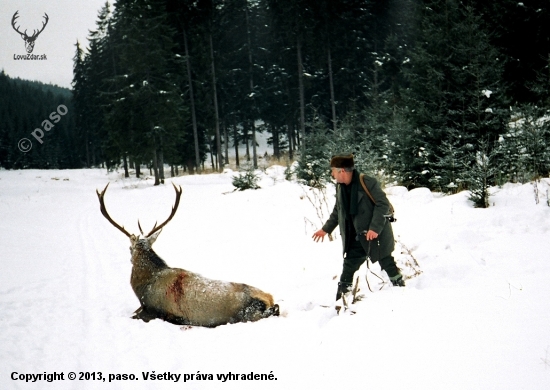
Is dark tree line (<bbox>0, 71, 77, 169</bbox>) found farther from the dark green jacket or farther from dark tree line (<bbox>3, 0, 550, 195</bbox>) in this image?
the dark green jacket

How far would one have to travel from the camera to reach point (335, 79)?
96.5ft

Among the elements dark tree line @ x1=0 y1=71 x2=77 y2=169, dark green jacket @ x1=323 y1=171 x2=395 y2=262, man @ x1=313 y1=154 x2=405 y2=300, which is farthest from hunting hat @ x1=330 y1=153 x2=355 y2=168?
dark tree line @ x1=0 y1=71 x2=77 y2=169

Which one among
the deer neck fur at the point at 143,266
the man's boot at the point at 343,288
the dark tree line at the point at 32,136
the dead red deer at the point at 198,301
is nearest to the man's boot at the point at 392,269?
the man's boot at the point at 343,288

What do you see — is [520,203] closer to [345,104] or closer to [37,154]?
[345,104]

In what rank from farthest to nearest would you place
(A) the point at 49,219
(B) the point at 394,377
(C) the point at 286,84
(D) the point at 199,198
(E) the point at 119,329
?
(C) the point at 286,84
(D) the point at 199,198
(A) the point at 49,219
(E) the point at 119,329
(B) the point at 394,377

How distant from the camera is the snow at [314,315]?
8.29 feet

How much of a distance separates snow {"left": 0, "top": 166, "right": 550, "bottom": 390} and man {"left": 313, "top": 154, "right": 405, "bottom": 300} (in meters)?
0.41

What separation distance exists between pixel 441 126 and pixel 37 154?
72.0 metres

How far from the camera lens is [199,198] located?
46.6 ft

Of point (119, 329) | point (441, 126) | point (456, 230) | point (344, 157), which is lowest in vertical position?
point (119, 329)

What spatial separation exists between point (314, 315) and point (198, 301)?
1.34 m

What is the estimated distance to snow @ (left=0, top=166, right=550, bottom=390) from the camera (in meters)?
2.53

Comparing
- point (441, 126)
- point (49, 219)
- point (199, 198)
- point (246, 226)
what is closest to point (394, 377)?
point (246, 226)

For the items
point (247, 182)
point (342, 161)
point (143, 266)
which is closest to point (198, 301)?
point (143, 266)
